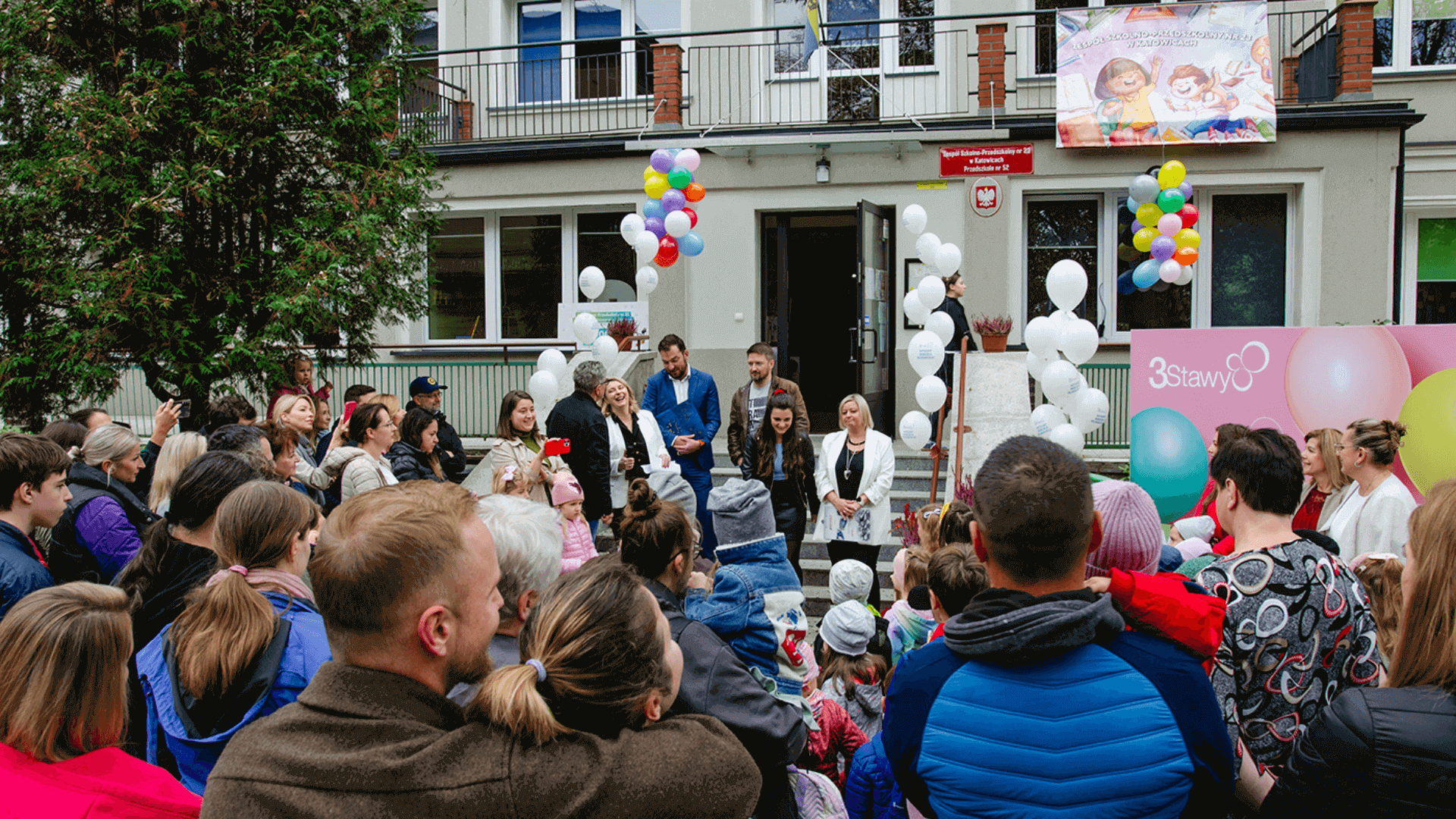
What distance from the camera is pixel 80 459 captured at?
4.13m

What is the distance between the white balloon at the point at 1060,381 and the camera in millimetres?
6921

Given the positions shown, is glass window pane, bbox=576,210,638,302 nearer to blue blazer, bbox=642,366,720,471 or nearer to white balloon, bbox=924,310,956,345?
blue blazer, bbox=642,366,720,471

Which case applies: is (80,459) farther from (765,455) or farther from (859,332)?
(859,332)

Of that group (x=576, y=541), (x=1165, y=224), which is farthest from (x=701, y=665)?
(x=1165, y=224)

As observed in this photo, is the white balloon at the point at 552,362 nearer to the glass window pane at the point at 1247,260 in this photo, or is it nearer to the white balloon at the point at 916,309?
the white balloon at the point at 916,309

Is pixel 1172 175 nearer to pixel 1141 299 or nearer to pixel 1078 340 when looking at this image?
pixel 1141 299

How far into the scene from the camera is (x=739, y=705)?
6.61 feet

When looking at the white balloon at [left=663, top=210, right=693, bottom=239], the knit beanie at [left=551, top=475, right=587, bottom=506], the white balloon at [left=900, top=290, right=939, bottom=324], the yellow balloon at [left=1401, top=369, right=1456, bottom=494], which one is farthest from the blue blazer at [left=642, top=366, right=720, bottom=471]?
the yellow balloon at [left=1401, top=369, right=1456, bottom=494]

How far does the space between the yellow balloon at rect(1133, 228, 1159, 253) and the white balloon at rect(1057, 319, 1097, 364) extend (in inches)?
141

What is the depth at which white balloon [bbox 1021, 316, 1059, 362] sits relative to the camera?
7.04 metres

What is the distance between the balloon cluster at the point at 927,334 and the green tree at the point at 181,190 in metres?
4.38

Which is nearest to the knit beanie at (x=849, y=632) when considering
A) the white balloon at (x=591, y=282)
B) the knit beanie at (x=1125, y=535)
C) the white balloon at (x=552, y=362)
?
the knit beanie at (x=1125, y=535)

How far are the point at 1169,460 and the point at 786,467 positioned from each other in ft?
8.55

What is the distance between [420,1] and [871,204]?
16.3 feet
